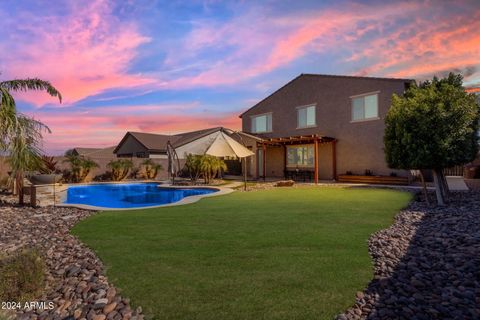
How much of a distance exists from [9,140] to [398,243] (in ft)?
37.5

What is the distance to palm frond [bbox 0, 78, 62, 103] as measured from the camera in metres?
10.1

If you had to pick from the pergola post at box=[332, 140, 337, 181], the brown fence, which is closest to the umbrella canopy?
the pergola post at box=[332, 140, 337, 181]

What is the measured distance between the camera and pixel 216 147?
19188mm

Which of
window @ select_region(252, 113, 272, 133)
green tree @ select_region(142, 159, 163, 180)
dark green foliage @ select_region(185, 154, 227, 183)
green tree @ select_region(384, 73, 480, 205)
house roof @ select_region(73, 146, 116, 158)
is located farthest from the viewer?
house roof @ select_region(73, 146, 116, 158)

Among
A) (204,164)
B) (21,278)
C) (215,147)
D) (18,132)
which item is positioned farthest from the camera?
(204,164)

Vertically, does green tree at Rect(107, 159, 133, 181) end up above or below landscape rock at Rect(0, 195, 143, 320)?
above

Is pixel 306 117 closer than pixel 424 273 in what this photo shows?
No

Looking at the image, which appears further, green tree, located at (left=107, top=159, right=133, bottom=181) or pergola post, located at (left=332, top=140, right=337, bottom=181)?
green tree, located at (left=107, top=159, right=133, bottom=181)

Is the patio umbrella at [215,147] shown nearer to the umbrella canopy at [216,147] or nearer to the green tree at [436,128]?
the umbrella canopy at [216,147]

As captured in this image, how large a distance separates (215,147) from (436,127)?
12.2 metres

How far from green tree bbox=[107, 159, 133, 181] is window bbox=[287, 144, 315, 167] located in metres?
13.5

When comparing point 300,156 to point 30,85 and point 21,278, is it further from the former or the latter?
point 21,278

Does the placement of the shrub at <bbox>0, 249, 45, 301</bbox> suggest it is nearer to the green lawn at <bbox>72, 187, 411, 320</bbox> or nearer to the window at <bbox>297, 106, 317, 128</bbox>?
the green lawn at <bbox>72, 187, 411, 320</bbox>

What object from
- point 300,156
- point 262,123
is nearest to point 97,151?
point 262,123
